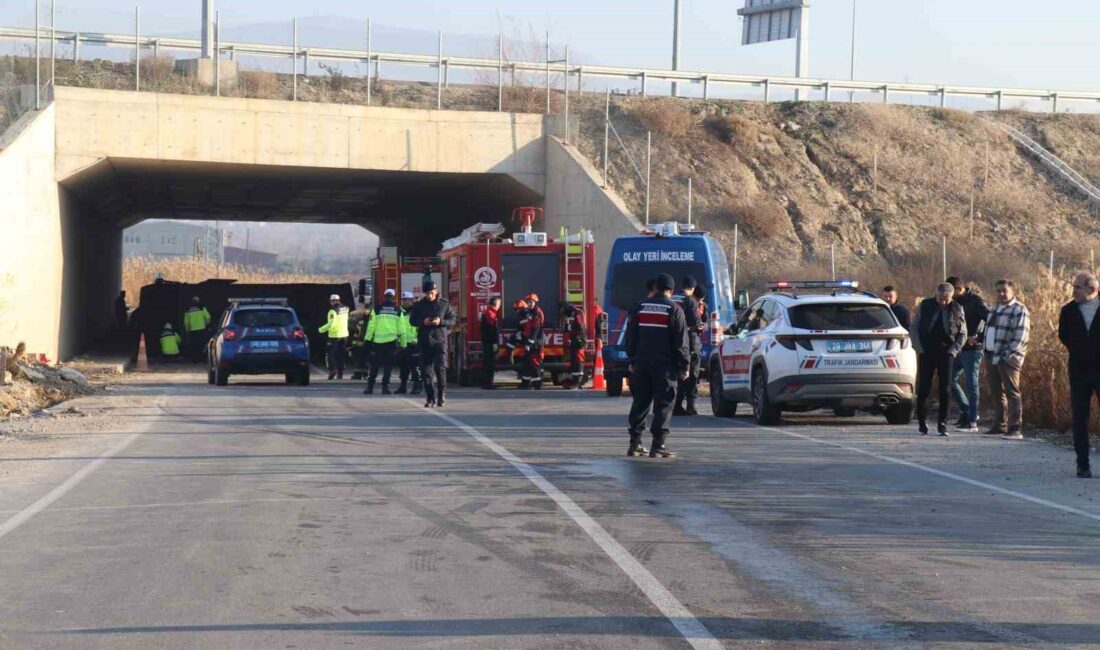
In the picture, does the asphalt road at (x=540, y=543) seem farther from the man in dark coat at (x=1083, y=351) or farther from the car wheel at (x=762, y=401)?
the car wheel at (x=762, y=401)

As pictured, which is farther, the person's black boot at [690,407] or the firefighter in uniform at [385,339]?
the firefighter in uniform at [385,339]

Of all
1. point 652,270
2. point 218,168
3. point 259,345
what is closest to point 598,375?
point 652,270

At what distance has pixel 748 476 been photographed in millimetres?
12508

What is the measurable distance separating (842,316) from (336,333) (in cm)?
1558

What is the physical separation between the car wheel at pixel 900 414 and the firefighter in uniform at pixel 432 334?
658cm

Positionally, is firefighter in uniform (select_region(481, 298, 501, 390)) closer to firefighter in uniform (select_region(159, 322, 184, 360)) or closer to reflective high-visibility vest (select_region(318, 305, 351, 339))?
reflective high-visibility vest (select_region(318, 305, 351, 339))

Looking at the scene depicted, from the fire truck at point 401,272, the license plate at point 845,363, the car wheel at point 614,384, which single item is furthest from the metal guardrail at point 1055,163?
the license plate at point 845,363

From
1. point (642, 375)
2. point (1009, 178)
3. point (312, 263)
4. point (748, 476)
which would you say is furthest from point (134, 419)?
point (312, 263)

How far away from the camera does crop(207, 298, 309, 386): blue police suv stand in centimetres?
2758

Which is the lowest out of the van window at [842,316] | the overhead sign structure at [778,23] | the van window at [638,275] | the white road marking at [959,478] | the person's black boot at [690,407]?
the white road marking at [959,478]

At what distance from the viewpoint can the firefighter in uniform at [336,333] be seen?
30.6 meters

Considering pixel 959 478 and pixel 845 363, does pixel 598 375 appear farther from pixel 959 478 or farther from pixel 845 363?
pixel 959 478

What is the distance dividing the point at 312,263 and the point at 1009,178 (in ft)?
472

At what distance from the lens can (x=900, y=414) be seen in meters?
18.2
